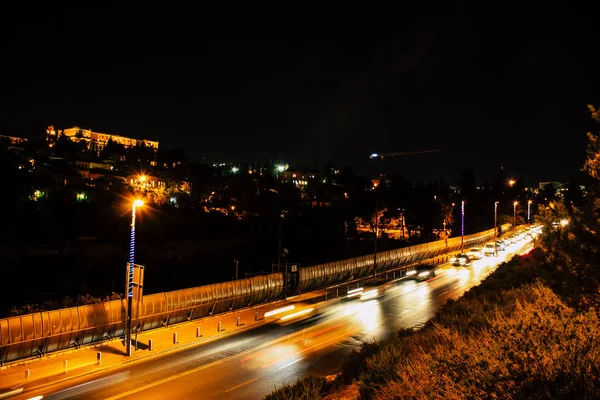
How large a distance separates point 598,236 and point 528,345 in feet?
14.1

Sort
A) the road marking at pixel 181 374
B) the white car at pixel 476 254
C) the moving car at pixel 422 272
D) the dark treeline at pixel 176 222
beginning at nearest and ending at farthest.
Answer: the road marking at pixel 181 374
the moving car at pixel 422 272
the dark treeline at pixel 176 222
the white car at pixel 476 254

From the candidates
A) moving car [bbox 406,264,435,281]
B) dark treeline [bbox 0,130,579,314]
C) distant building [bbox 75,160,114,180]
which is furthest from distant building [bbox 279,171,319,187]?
moving car [bbox 406,264,435,281]

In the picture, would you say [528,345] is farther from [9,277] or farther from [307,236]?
[307,236]

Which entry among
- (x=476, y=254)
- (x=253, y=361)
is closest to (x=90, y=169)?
(x=476, y=254)

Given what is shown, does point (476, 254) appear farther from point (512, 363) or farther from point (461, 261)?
point (512, 363)

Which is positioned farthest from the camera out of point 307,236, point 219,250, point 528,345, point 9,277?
point 307,236

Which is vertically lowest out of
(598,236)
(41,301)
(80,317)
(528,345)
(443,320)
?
(41,301)

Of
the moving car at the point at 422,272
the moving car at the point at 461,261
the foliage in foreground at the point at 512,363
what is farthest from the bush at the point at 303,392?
the moving car at the point at 461,261

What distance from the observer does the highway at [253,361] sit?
14.4 meters

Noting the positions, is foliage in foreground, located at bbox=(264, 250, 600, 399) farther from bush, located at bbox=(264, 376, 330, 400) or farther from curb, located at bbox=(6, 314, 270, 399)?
curb, located at bbox=(6, 314, 270, 399)

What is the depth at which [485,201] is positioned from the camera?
11169 cm

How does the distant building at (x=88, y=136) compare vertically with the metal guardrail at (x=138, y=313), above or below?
above

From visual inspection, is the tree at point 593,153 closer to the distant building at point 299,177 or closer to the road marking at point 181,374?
the road marking at point 181,374

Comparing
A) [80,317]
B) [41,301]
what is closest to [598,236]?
[80,317]
